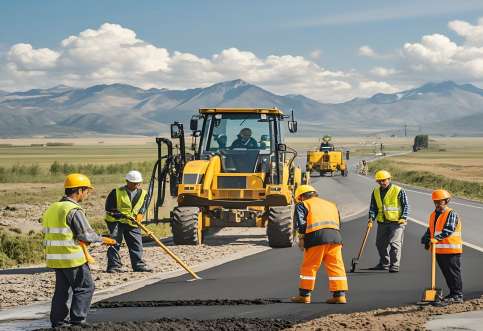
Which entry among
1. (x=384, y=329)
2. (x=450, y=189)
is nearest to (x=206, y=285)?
(x=384, y=329)

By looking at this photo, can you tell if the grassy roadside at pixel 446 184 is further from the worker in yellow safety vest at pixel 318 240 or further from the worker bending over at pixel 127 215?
the worker in yellow safety vest at pixel 318 240

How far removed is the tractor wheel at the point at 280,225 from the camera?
16.5m

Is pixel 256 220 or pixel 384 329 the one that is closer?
pixel 384 329

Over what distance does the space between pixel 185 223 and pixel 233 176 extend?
5.17 feet

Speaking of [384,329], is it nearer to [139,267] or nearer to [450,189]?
[139,267]

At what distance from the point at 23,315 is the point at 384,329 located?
4646mm

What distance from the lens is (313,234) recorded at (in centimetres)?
1013

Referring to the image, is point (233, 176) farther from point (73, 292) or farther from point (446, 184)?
point (446, 184)

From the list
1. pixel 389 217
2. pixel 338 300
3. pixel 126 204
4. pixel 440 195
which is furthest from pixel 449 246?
pixel 126 204

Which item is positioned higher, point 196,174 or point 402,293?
point 196,174

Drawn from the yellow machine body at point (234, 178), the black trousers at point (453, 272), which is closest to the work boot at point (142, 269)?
the yellow machine body at point (234, 178)

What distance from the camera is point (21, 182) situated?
4909cm

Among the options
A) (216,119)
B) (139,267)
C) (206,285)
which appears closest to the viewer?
(206,285)

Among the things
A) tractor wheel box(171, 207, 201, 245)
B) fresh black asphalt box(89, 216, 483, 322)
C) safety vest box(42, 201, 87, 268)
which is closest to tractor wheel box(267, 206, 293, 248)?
fresh black asphalt box(89, 216, 483, 322)
